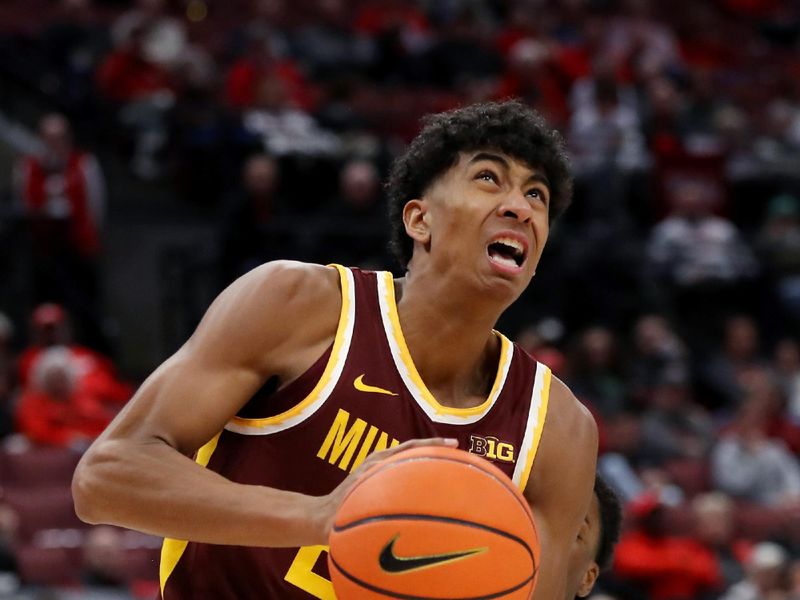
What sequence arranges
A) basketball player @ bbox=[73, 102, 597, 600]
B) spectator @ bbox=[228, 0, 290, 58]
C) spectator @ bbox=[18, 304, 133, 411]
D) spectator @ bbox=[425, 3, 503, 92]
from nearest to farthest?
basketball player @ bbox=[73, 102, 597, 600], spectator @ bbox=[18, 304, 133, 411], spectator @ bbox=[228, 0, 290, 58], spectator @ bbox=[425, 3, 503, 92]

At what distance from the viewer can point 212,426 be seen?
3291 mm

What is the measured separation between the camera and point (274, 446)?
3.50m

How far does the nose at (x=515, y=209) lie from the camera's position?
3543 mm

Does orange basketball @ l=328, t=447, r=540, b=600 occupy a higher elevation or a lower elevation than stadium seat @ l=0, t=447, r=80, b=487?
higher

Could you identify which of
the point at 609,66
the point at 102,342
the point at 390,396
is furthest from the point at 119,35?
the point at 390,396

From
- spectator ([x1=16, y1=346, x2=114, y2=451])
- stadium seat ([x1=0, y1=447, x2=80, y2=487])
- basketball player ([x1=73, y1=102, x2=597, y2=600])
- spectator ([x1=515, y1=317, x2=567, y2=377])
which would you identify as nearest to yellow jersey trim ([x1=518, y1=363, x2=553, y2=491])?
basketball player ([x1=73, y1=102, x2=597, y2=600])

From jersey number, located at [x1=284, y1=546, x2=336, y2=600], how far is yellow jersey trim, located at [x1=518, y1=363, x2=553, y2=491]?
56cm

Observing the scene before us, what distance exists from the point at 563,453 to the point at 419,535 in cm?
97

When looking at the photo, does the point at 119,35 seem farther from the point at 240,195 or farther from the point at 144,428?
the point at 144,428

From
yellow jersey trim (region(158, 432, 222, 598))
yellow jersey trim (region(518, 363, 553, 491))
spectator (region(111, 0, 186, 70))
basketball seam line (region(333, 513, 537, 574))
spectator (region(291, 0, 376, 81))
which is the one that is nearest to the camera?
basketball seam line (region(333, 513, 537, 574))

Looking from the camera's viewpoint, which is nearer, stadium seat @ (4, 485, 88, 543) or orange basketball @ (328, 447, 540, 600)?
orange basketball @ (328, 447, 540, 600)

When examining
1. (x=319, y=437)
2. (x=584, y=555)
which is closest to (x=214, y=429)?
(x=319, y=437)

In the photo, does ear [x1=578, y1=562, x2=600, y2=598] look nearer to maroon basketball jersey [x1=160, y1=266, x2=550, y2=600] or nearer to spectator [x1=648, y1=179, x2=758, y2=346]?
maroon basketball jersey [x1=160, y1=266, x2=550, y2=600]

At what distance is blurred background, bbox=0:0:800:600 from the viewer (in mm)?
9188
